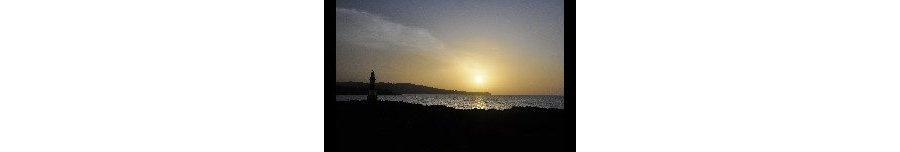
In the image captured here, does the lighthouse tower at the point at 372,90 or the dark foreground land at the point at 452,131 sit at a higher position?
the lighthouse tower at the point at 372,90

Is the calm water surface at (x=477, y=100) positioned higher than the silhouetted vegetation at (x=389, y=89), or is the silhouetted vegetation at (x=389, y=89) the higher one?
the silhouetted vegetation at (x=389, y=89)

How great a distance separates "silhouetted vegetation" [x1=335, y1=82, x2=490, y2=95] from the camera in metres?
3.75

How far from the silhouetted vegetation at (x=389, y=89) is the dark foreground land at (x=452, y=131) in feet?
0.18

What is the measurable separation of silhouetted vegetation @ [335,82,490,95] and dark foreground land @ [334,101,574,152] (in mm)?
56

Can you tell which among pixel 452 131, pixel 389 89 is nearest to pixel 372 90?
pixel 389 89

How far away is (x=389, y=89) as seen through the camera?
3.85m

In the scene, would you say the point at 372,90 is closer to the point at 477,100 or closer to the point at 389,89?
the point at 389,89

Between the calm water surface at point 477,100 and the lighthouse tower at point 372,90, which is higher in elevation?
the lighthouse tower at point 372,90

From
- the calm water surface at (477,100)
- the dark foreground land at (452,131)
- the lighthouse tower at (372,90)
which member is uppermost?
the lighthouse tower at (372,90)

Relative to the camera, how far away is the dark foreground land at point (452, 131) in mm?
3730

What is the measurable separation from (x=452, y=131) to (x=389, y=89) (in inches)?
14.4

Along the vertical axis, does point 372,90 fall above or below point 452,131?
above
